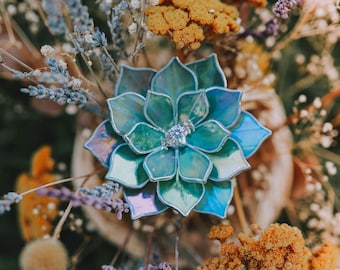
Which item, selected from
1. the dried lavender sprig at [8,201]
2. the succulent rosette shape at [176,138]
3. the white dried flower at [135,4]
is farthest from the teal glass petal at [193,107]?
the dried lavender sprig at [8,201]

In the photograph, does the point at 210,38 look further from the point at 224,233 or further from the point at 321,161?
the point at 321,161

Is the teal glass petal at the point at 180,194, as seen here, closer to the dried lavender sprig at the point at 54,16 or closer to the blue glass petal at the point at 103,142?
the blue glass petal at the point at 103,142

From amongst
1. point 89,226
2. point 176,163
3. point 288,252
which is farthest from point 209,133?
point 89,226

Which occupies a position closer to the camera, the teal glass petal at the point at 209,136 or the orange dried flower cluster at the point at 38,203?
the teal glass petal at the point at 209,136

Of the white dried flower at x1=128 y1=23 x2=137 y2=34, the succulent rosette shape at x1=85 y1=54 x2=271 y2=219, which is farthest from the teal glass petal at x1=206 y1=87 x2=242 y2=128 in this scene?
the white dried flower at x1=128 y1=23 x2=137 y2=34

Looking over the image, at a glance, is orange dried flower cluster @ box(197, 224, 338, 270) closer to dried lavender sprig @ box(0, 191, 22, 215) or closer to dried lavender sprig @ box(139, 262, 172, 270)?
dried lavender sprig @ box(139, 262, 172, 270)

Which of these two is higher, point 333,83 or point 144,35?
point 144,35
